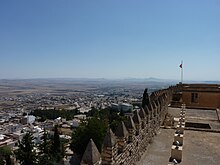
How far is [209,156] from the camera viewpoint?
9.22m

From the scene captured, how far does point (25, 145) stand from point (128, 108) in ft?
222

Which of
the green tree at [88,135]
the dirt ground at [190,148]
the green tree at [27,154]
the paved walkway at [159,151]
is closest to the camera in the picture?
the dirt ground at [190,148]

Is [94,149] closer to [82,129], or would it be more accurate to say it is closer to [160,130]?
[160,130]

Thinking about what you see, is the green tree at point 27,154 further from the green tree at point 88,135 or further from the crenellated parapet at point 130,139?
the crenellated parapet at point 130,139

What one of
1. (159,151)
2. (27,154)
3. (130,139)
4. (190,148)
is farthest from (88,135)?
(130,139)

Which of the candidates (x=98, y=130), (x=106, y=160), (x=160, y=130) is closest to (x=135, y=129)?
(x=106, y=160)

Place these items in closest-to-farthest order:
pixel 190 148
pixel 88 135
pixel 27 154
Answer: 1. pixel 190 148
2. pixel 88 135
3. pixel 27 154

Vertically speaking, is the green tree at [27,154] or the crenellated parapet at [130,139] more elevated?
the crenellated parapet at [130,139]

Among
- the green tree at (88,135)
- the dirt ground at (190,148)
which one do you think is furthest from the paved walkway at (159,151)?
the green tree at (88,135)

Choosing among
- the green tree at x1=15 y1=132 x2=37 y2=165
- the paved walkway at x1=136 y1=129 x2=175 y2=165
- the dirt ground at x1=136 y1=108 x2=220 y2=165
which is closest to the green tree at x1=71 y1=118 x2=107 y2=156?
the green tree at x1=15 y1=132 x2=37 y2=165

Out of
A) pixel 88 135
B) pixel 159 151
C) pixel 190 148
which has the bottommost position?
pixel 88 135

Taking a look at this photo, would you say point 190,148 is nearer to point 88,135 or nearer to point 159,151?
point 159,151

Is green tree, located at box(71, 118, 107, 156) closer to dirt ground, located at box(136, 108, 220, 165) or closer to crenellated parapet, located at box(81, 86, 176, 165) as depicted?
dirt ground, located at box(136, 108, 220, 165)

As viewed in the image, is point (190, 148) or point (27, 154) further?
point (27, 154)
